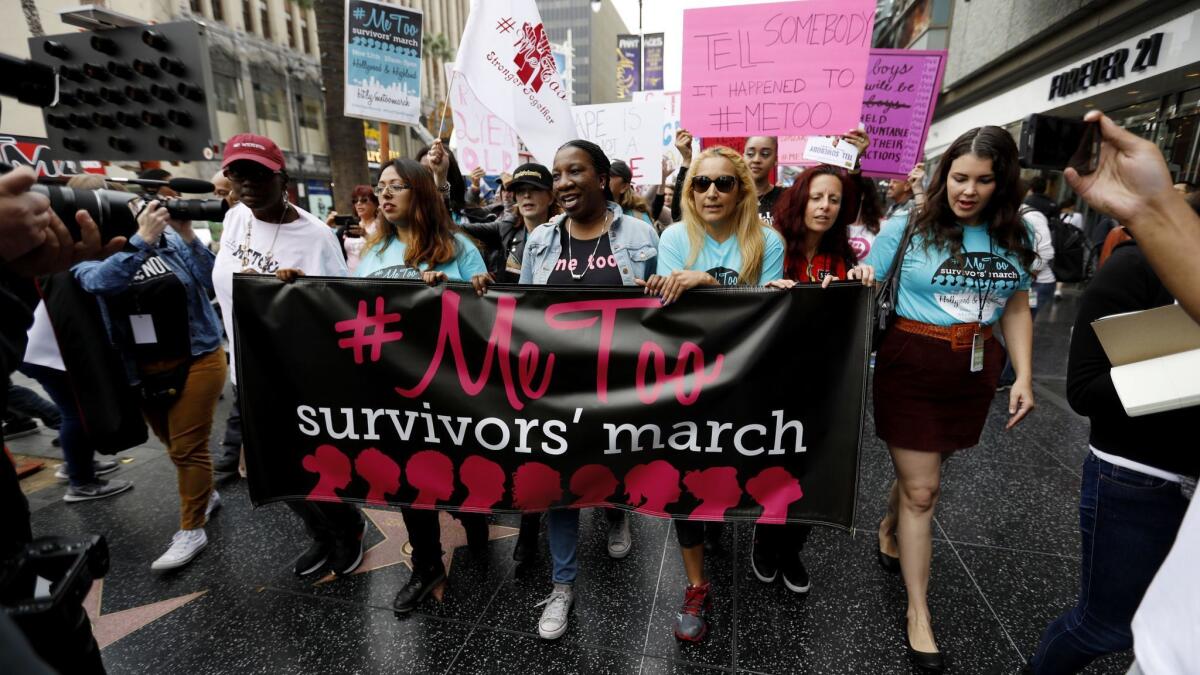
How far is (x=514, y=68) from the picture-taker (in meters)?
3.67

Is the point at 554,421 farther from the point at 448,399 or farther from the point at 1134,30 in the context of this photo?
the point at 1134,30

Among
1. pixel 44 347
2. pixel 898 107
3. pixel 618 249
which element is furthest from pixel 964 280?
pixel 44 347

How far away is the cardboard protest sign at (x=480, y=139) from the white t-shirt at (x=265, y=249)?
2713 millimetres

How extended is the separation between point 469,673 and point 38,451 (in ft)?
14.7

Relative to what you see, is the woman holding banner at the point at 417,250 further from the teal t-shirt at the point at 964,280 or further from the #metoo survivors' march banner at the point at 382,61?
the #metoo survivors' march banner at the point at 382,61

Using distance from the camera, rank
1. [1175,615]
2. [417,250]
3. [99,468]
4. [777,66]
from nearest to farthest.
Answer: [1175,615]
[417,250]
[777,66]
[99,468]

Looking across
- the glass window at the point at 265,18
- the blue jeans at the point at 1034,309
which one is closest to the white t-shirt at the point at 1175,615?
the blue jeans at the point at 1034,309

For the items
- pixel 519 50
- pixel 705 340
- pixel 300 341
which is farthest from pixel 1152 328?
pixel 519 50

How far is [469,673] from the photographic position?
2150mm

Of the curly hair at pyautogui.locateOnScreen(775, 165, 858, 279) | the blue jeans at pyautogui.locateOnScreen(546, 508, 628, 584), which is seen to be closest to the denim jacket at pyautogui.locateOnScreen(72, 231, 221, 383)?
the blue jeans at pyautogui.locateOnScreen(546, 508, 628, 584)

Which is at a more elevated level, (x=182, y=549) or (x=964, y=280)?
(x=964, y=280)

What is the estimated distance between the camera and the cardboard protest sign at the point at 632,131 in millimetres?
5656

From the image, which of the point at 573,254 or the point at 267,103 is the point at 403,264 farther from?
the point at 267,103

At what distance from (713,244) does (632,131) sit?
3.80 metres
